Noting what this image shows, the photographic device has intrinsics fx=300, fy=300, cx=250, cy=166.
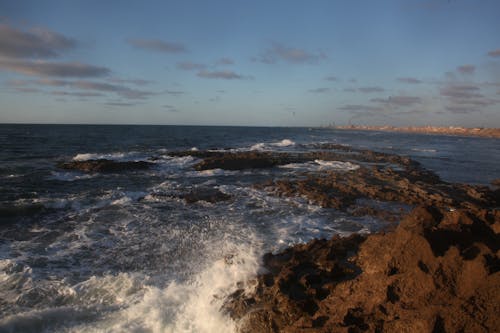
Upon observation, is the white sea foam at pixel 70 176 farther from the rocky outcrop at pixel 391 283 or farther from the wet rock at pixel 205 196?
the rocky outcrop at pixel 391 283

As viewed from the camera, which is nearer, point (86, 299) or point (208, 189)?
point (86, 299)

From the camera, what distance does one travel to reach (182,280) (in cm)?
640

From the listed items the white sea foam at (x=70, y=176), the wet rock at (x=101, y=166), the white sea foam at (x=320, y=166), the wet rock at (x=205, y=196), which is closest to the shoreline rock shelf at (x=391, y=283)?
the wet rock at (x=205, y=196)

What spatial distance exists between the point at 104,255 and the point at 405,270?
6.92 m

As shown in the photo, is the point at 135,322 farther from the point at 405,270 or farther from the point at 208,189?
the point at 208,189

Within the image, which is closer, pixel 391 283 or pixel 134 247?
pixel 391 283

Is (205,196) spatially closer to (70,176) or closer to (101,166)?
(70,176)

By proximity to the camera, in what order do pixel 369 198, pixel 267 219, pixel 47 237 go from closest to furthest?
pixel 47 237 → pixel 267 219 → pixel 369 198

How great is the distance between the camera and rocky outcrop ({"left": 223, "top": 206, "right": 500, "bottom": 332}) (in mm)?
3793

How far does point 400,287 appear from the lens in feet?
15.3

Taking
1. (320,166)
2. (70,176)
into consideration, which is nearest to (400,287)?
(70,176)

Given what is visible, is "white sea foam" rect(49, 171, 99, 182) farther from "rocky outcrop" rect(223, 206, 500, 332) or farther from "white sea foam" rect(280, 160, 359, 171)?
"rocky outcrop" rect(223, 206, 500, 332)

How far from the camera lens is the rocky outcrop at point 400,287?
3.79 meters

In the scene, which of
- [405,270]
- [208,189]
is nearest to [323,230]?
[405,270]
